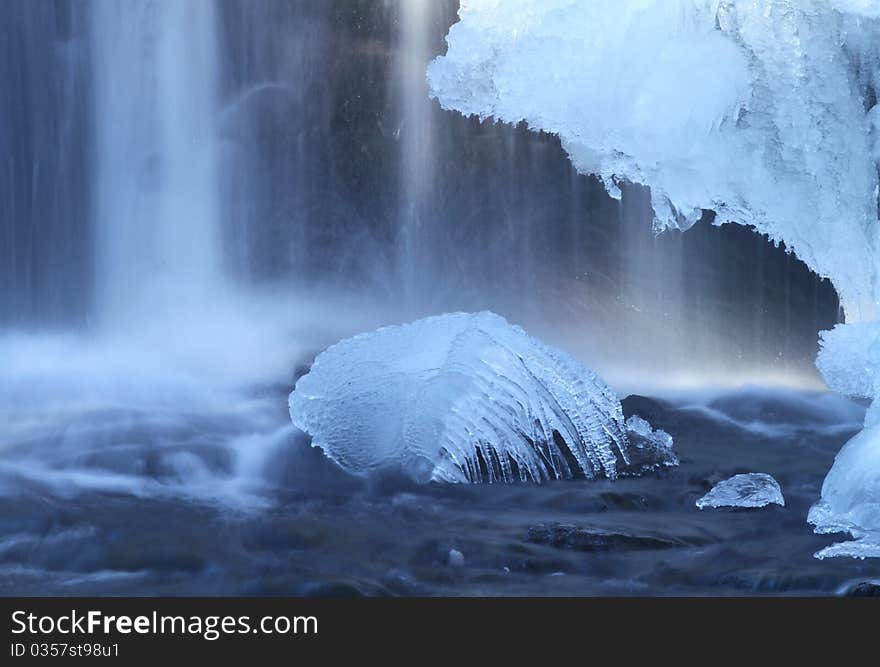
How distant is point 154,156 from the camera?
7535mm

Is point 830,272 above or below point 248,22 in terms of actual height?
below

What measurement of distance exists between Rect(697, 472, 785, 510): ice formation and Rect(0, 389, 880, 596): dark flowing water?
65 millimetres

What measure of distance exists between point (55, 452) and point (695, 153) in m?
3.44

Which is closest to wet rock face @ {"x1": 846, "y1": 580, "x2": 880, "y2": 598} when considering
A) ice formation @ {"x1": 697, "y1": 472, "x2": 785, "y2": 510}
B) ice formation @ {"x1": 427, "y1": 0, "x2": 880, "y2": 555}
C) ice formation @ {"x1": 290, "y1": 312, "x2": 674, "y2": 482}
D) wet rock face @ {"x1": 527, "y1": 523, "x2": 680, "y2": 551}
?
wet rock face @ {"x1": 527, "y1": 523, "x2": 680, "y2": 551}

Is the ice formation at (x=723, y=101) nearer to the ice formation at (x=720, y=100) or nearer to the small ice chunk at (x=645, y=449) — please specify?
the ice formation at (x=720, y=100)

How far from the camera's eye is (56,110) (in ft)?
24.1

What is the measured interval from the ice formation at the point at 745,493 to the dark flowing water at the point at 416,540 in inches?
2.5

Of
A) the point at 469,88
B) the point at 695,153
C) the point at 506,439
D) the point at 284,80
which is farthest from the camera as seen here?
the point at 284,80

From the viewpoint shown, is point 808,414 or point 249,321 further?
point 249,321

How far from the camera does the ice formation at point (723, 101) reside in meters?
6.19

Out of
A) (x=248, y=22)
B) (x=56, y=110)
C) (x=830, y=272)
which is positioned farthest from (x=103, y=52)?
(x=830, y=272)

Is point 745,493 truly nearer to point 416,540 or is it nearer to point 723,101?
point 416,540

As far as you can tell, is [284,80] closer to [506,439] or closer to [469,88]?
[469,88]

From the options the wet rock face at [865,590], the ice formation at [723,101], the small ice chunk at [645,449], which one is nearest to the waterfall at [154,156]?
the ice formation at [723,101]
